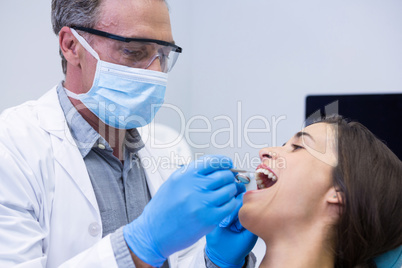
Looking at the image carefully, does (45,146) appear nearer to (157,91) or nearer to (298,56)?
(157,91)

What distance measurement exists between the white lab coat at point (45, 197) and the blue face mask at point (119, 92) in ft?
0.47

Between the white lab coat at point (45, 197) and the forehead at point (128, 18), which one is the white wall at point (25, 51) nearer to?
the white lab coat at point (45, 197)

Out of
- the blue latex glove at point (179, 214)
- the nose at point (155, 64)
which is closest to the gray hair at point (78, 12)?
the nose at point (155, 64)

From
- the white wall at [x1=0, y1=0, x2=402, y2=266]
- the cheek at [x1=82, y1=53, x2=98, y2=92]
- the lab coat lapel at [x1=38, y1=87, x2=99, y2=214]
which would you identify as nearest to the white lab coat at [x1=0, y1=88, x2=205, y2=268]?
the lab coat lapel at [x1=38, y1=87, x2=99, y2=214]

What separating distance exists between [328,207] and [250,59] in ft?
5.66

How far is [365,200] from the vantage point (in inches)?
46.0

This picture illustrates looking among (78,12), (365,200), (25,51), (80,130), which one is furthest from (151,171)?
(25,51)

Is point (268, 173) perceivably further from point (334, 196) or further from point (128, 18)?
point (128, 18)

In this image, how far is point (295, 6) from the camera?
2559mm

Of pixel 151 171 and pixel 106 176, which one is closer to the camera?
pixel 106 176

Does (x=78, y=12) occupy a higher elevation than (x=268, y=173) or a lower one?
higher

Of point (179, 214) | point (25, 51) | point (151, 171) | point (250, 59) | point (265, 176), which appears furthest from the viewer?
point (250, 59)

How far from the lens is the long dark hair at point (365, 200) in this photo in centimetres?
117

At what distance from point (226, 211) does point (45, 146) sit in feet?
2.22
